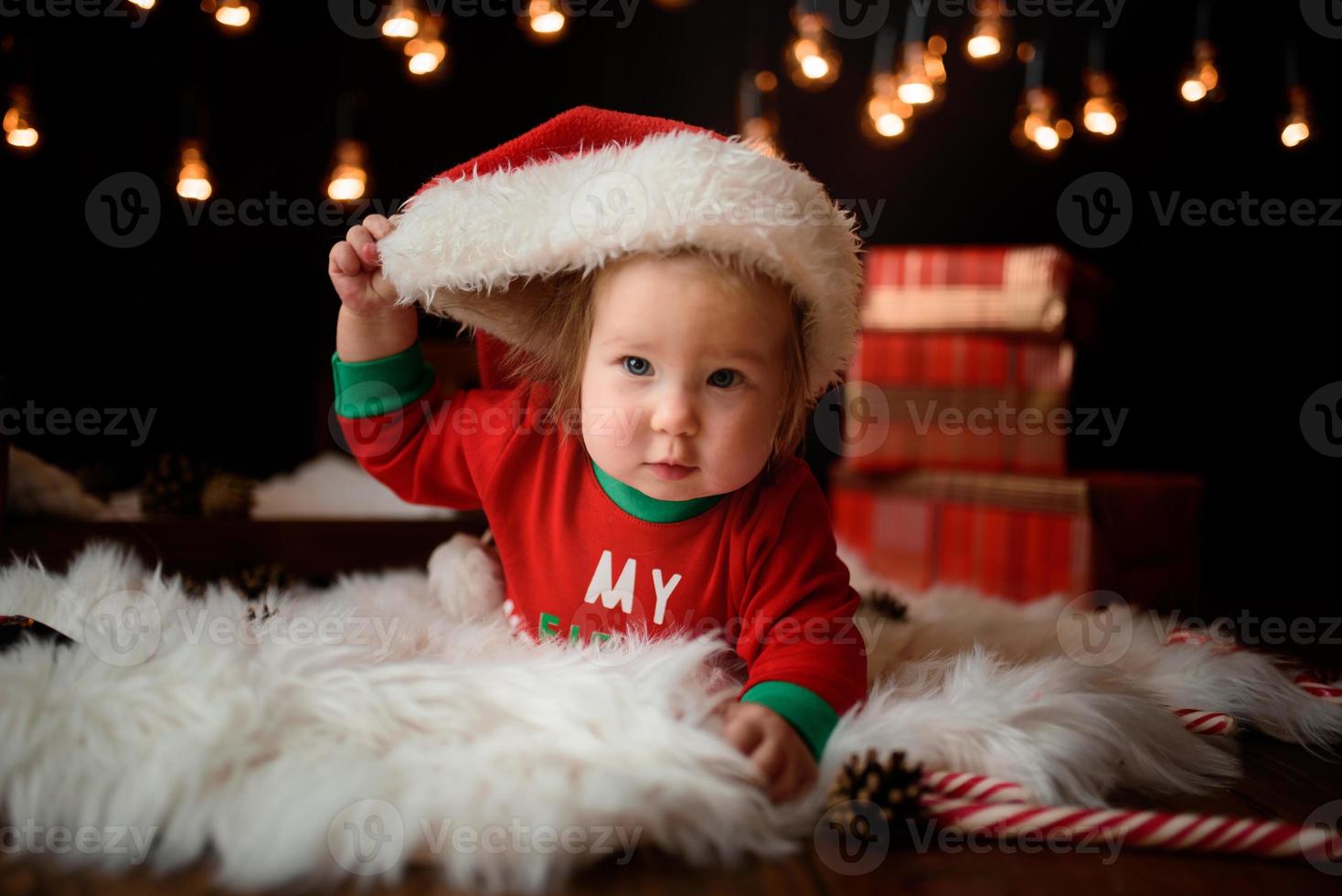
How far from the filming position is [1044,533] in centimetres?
166

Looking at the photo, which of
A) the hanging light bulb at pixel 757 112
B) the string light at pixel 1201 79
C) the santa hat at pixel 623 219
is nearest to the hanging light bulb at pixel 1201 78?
the string light at pixel 1201 79

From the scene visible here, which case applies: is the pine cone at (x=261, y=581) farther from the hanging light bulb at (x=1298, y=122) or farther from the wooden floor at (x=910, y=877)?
the hanging light bulb at (x=1298, y=122)

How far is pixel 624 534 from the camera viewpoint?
89 centimetres

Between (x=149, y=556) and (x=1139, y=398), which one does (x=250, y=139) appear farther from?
(x=1139, y=398)

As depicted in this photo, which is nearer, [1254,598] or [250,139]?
[1254,598]

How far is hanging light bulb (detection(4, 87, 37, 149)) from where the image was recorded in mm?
1354

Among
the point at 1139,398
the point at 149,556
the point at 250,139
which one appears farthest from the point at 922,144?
the point at 149,556

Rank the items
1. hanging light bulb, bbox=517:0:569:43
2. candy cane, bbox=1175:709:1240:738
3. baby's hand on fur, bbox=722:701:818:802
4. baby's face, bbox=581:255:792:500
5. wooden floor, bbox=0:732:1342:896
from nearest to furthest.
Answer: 1. wooden floor, bbox=0:732:1342:896
2. baby's hand on fur, bbox=722:701:818:802
3. baby's face, bbox=581:255:792:500
4. candy cane, bbox=1175:709:1240:738
5. hanging light bulb, bbox=517:0:569:43

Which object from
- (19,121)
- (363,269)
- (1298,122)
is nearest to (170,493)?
(19,121)

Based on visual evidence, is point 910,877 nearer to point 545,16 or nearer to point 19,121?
point 545,16

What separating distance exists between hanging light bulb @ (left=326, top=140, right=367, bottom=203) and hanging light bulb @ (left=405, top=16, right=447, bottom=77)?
0.44 metres

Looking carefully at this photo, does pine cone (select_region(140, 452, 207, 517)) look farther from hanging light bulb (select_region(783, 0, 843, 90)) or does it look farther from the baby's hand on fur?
hanging light bulb (select_region(783, 0, 843, 90))

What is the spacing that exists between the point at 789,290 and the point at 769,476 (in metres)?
0.20

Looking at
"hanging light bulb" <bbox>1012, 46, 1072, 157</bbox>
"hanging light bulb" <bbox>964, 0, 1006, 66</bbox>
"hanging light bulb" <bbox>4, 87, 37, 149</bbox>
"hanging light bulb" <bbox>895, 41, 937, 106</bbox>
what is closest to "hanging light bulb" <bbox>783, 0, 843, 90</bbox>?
"hanging light bulb" <bbox>895, 41, 937, 106</bbox>
